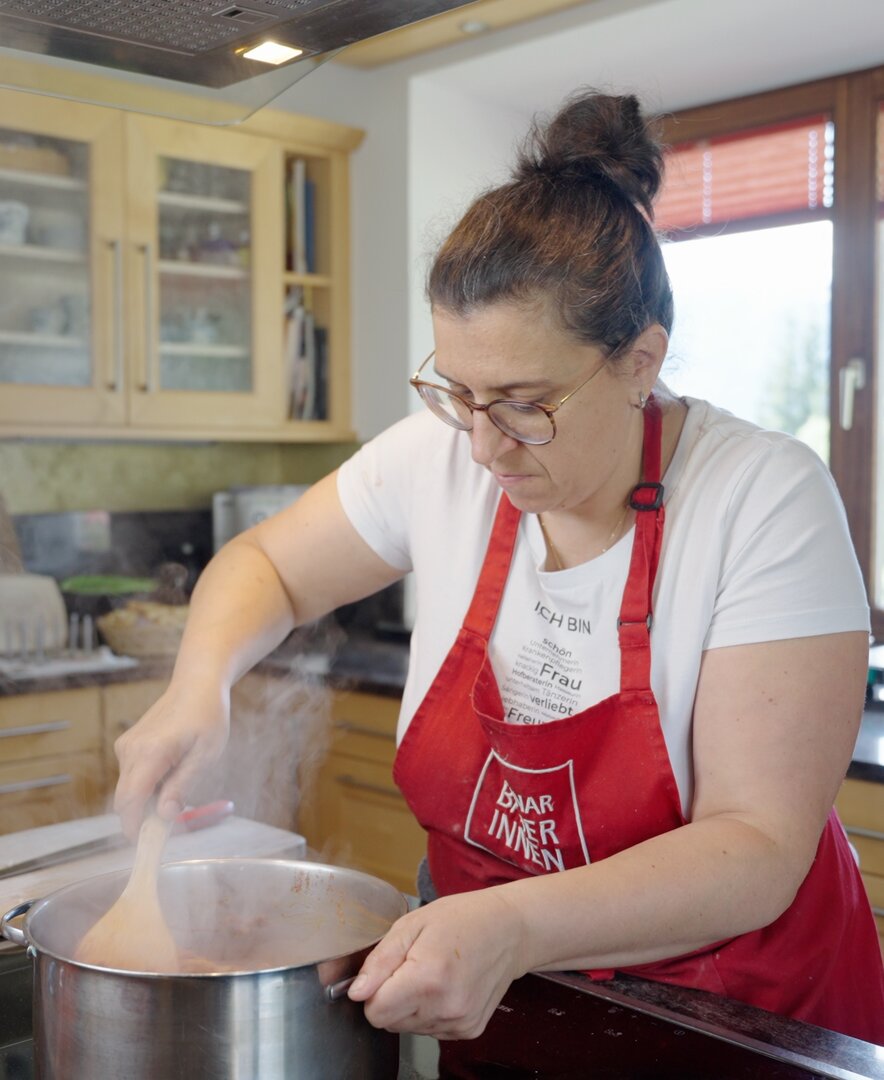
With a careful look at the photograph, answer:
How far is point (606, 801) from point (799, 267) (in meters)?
2.09

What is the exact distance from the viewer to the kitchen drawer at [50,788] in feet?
8.30

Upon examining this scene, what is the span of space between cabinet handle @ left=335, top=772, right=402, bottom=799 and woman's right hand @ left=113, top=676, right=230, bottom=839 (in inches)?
59.2

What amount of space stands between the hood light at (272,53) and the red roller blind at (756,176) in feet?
6.00

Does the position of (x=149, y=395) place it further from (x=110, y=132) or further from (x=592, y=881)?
(x=592, y=881)

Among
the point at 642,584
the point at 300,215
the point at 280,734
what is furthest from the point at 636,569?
the point at 300,215

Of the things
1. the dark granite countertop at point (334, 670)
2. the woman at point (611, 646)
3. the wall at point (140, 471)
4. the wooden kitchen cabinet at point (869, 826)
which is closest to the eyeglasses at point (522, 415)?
the woman at point (611, 646)

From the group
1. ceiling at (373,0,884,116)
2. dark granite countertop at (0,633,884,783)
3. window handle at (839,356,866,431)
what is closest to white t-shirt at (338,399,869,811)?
dark granite countertop at (0,633,884,783)

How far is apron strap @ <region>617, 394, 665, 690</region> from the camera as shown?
3.70 ft

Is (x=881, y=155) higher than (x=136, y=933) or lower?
higher

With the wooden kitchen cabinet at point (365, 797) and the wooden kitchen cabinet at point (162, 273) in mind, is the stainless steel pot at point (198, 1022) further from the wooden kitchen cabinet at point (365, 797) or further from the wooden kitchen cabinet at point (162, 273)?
the wooden kitchen cabinet at point (162, 273)

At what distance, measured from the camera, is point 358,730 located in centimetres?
270

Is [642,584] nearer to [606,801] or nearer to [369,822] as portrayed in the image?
[606,801]

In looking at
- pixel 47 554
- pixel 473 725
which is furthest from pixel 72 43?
pixel 47 554

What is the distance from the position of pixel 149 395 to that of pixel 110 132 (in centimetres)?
61
